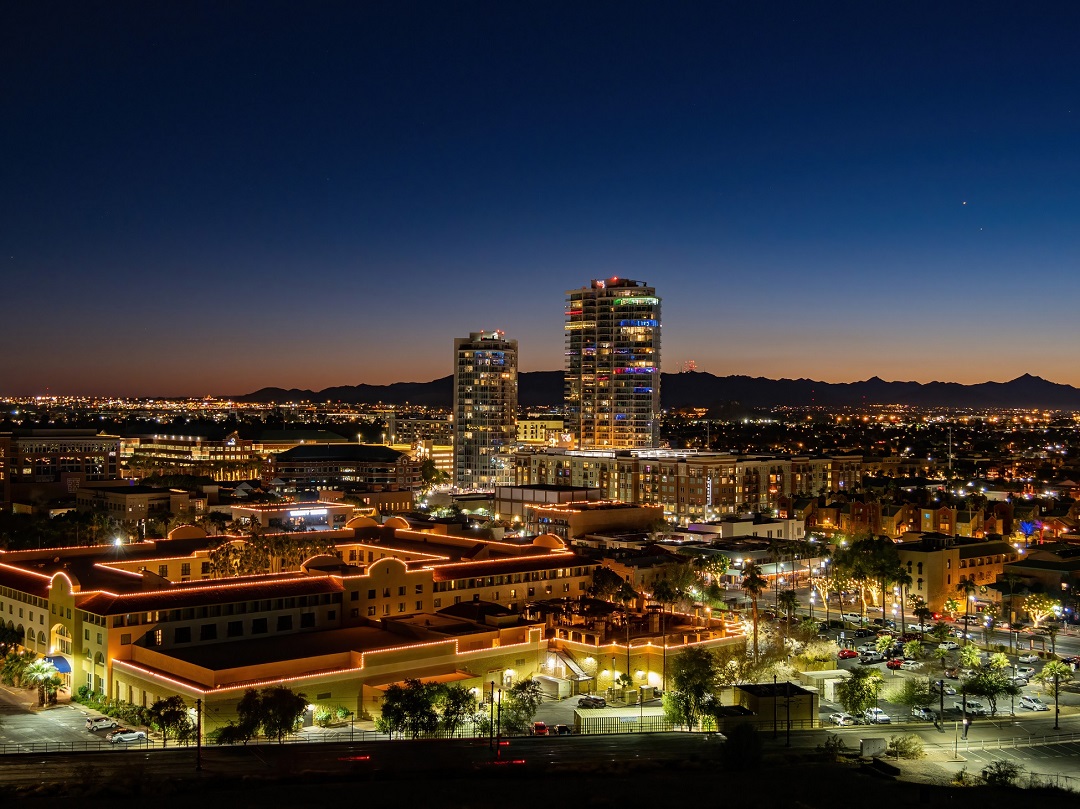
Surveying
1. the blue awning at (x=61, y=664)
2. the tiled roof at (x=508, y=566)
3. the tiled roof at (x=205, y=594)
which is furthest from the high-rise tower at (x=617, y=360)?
the blue awning at (x=61, y=664)

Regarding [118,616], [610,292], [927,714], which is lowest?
[927,714]

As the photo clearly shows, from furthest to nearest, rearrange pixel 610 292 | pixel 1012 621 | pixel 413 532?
pixel 610 292 < pixel 413 532 < pixel 1012 621

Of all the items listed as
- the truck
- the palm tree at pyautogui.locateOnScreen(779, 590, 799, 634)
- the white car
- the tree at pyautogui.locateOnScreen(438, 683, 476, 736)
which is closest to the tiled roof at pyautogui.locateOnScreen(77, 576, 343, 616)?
the white car

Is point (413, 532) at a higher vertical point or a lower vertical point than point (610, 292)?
lower

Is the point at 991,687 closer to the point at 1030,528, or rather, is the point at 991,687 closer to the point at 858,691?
the point at 858,691

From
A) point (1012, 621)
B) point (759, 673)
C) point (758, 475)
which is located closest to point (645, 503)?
point (758, 475)

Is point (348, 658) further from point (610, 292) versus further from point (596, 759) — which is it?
point (610, 292)
